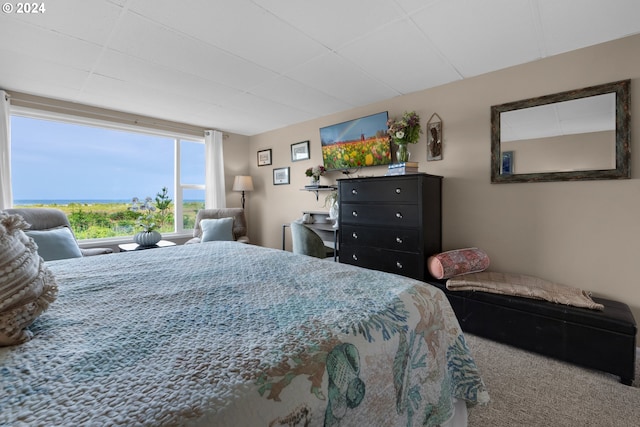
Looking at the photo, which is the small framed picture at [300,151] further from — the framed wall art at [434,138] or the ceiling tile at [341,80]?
the framed wall art at [434,138]

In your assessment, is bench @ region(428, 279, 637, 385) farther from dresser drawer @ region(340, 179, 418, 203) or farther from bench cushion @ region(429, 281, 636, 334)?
dresser drawer @ region(340, 179, 418, 203)

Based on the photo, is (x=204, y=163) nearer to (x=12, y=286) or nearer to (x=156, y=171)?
(x=156, y=171)

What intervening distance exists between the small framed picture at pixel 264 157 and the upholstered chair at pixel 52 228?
8.81 ft

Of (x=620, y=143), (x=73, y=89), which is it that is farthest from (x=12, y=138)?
(x=620, y=143)

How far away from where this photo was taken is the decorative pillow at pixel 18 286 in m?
0.69

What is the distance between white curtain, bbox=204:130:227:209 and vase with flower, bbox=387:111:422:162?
2.97m

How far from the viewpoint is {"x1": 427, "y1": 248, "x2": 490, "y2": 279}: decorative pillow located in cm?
247

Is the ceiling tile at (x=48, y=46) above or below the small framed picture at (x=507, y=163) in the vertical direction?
above

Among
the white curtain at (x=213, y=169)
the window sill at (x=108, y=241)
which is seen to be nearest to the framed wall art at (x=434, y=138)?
the white curtain at (x=213, y=169)

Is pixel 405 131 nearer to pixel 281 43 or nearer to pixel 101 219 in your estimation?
pixel 281 43

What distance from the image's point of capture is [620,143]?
2076 millimetres

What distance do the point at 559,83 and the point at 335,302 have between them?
2.78 metres

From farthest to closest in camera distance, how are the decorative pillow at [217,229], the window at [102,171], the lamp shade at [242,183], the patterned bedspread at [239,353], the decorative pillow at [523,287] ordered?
1. the lamp shade at [242,183]
2. the decorative pillow at [217,229]
3. the window at [102,171]
4. the decorative pillow at [523,287]
5. the patterned bedspread at [239,353]

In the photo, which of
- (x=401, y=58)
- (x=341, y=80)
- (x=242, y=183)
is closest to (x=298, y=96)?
(x=341, y=80)
